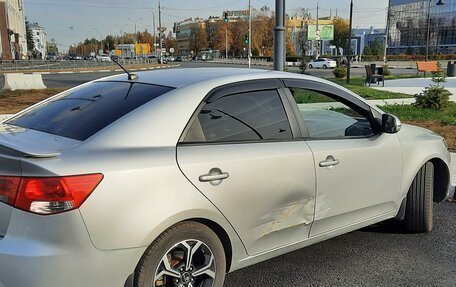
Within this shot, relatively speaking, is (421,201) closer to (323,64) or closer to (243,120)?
(243,120)

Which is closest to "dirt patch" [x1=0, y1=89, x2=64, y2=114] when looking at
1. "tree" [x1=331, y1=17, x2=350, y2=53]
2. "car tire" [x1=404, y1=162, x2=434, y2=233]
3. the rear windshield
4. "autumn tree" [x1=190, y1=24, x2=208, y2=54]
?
the rear windshield

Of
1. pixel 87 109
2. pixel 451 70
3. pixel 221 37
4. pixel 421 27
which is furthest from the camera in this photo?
pixel 221 37

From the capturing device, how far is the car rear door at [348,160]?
360 cm

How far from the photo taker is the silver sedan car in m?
2.41

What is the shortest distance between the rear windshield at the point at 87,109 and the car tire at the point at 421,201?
2707 millimetres

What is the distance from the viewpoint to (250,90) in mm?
3408

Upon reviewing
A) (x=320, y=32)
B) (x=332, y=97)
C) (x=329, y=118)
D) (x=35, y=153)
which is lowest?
(x=329, y=118)

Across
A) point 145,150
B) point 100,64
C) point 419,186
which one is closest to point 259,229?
point 145,150

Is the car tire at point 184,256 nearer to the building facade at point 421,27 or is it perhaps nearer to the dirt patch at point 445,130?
the dirt patch at point 445,130

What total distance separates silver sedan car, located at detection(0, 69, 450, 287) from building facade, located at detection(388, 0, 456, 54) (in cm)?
9441

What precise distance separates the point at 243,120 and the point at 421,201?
2.26 meters

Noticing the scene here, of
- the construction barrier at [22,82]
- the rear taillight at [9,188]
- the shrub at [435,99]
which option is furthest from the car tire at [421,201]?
the construction barrier at [22,82]

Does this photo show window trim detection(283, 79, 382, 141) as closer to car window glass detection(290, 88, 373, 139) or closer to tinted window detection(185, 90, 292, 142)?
car window glass detection(290, 88, 373, 139)

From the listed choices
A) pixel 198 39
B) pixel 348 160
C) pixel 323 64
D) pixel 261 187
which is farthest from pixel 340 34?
pixel 261 187
